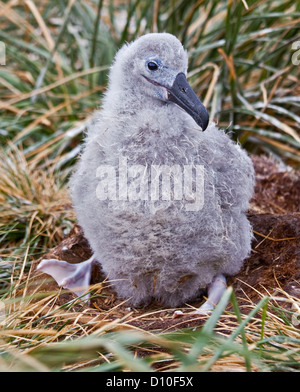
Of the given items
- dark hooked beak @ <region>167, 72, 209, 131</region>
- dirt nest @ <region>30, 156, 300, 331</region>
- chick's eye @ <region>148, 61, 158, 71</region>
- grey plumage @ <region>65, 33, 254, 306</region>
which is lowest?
dirt nest @ <region>30, 156, 300, 331</region>

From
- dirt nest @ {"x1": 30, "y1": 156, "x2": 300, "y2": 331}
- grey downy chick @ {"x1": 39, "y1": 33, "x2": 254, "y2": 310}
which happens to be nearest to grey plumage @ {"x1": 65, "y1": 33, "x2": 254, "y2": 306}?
grey downy chick @ {"x1": 39, "y1": 33, "x2": 254, "y2": 310}

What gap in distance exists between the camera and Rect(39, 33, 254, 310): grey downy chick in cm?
215

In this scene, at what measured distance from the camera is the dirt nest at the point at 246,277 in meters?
2.32

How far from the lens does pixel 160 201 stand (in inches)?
83.4

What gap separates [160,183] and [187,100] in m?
0.38

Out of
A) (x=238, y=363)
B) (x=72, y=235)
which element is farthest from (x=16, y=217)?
(x=238, y=363)

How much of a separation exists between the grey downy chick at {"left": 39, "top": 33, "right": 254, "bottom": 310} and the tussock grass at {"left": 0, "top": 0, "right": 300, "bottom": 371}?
26 centimetres

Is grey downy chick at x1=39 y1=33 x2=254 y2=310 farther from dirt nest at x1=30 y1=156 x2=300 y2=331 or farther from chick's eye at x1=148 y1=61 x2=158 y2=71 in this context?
dirt nest at x1=30 y1=156 x2=300 y2=331

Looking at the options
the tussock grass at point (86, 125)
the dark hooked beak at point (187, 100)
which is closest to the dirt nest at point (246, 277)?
the tussock grass at point (86, 125)

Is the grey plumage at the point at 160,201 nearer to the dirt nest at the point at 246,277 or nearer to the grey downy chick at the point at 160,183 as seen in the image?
the grey downy chick at the point at 160,183

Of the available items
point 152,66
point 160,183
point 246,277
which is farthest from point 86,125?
point 246,277

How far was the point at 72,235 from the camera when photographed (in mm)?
3031
